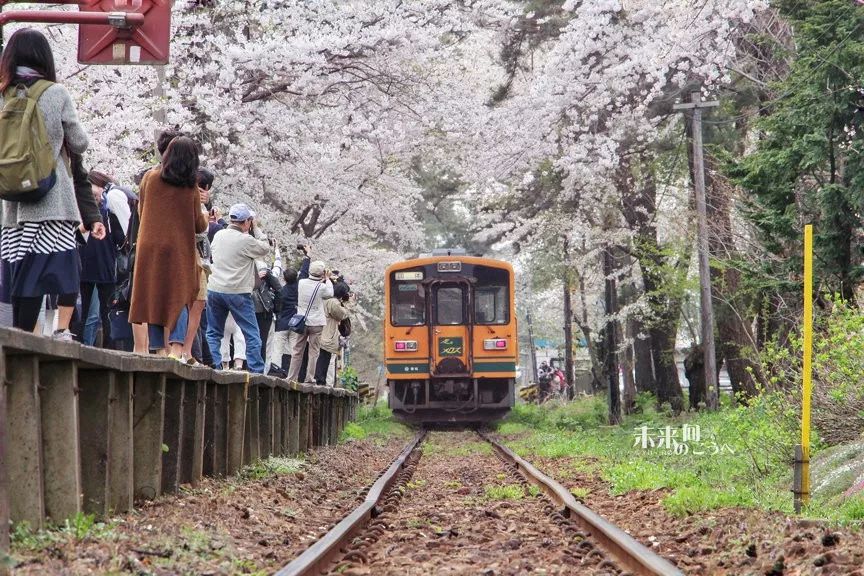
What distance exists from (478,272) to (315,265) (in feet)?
27.2

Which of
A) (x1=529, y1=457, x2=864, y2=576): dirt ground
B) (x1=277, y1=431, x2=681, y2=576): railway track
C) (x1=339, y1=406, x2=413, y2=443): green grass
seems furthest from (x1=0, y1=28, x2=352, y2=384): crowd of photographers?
(x1=339, y1=406, x2=413, y2=443): green grass

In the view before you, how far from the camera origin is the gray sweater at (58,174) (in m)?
5.72

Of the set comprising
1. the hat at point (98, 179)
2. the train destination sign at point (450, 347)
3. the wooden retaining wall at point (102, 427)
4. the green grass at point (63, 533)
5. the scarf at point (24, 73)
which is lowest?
the green grass at point (63, 533)

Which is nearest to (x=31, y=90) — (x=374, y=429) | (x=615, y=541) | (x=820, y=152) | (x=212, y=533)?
(x=212, y=533)

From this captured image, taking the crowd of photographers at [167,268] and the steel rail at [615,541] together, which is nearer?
the steel rail at [615,541]

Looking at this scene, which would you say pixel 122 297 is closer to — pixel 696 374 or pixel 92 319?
pixel 92 319

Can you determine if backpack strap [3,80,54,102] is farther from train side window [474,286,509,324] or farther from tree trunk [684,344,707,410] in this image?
tree trunk [684,344,707,410]

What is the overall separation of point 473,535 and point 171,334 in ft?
8.88

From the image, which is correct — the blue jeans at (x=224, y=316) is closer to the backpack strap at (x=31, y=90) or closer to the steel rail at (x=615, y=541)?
the steel rail at (x=615, y=541)

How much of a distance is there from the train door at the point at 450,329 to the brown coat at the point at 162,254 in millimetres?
13765

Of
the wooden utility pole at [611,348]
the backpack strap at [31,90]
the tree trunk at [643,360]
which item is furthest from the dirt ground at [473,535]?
the tree trunk at [643,360]

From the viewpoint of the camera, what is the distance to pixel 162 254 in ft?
24.9

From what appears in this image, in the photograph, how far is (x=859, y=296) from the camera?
11.0 metres

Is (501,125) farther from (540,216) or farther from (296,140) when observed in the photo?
(540,216)
